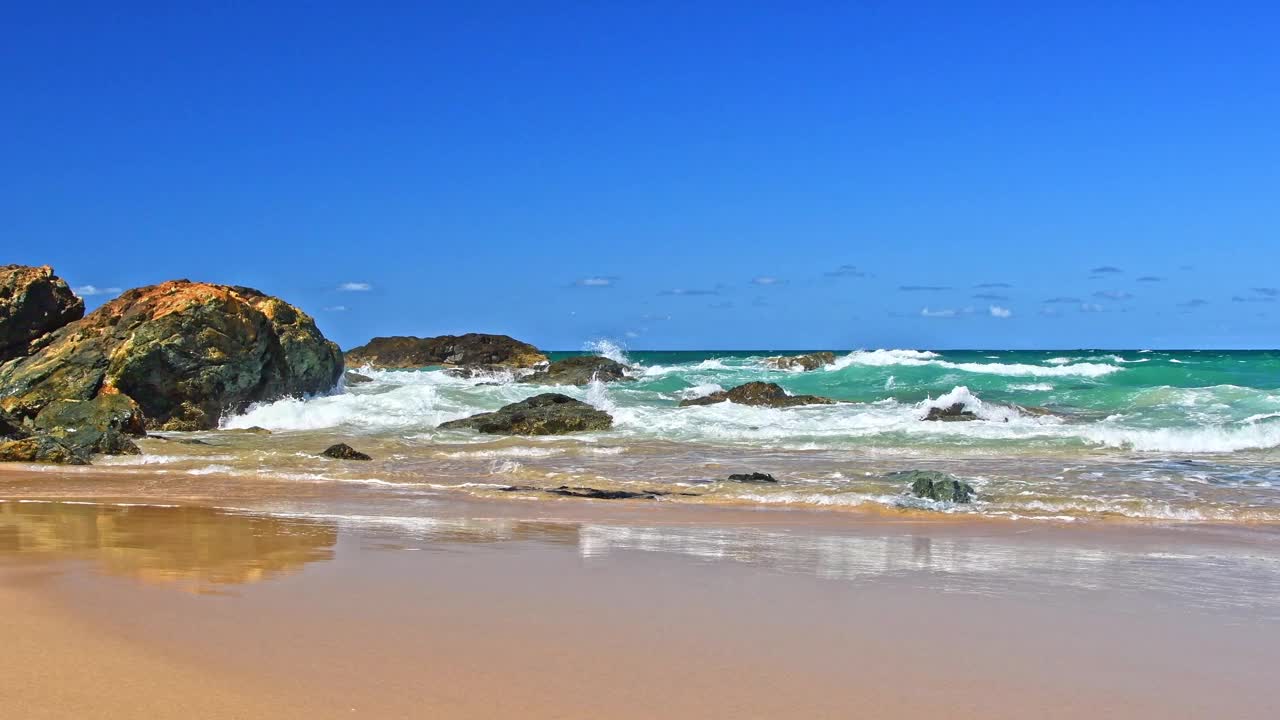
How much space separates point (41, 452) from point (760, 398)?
14607 mm

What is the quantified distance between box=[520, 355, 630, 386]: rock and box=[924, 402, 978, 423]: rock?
626 inches

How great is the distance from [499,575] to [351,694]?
201 centimetres

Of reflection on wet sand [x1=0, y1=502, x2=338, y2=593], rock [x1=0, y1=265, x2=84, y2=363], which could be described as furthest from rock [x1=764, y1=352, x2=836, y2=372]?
reflection on wet sand [x1=0, y1=502, x2=338, y2=593]

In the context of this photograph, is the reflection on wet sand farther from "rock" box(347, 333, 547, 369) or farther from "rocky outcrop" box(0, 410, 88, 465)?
"rock" box(347, 333, 547, 369)

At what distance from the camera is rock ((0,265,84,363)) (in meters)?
19.1

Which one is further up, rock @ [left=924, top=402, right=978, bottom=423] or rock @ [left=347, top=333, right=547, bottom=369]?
rock @ [left=347, top=333, right=547, bottom=369]

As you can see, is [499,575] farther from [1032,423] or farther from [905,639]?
[1032,423]

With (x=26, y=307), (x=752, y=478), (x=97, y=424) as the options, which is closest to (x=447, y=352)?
(x=26, y=307)

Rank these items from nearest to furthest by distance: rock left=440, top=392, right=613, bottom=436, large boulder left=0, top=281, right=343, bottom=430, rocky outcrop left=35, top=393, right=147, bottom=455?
rocky outcrop left=35, top=393, right=147, bottom=455 → large boulder left=0, top=281, right=343, bottom=430 → rock left=440, top=392, right=613, bottom=436

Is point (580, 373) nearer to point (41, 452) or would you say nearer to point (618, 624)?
point (41, 452)

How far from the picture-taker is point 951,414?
19656 millimetres

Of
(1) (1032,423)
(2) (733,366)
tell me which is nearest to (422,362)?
(2) (733,366)

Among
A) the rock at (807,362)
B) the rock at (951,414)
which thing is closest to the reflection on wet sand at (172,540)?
the rock at (951,414)

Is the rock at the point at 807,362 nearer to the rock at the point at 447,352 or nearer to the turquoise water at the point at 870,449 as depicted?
the rock at the point at 447,352
